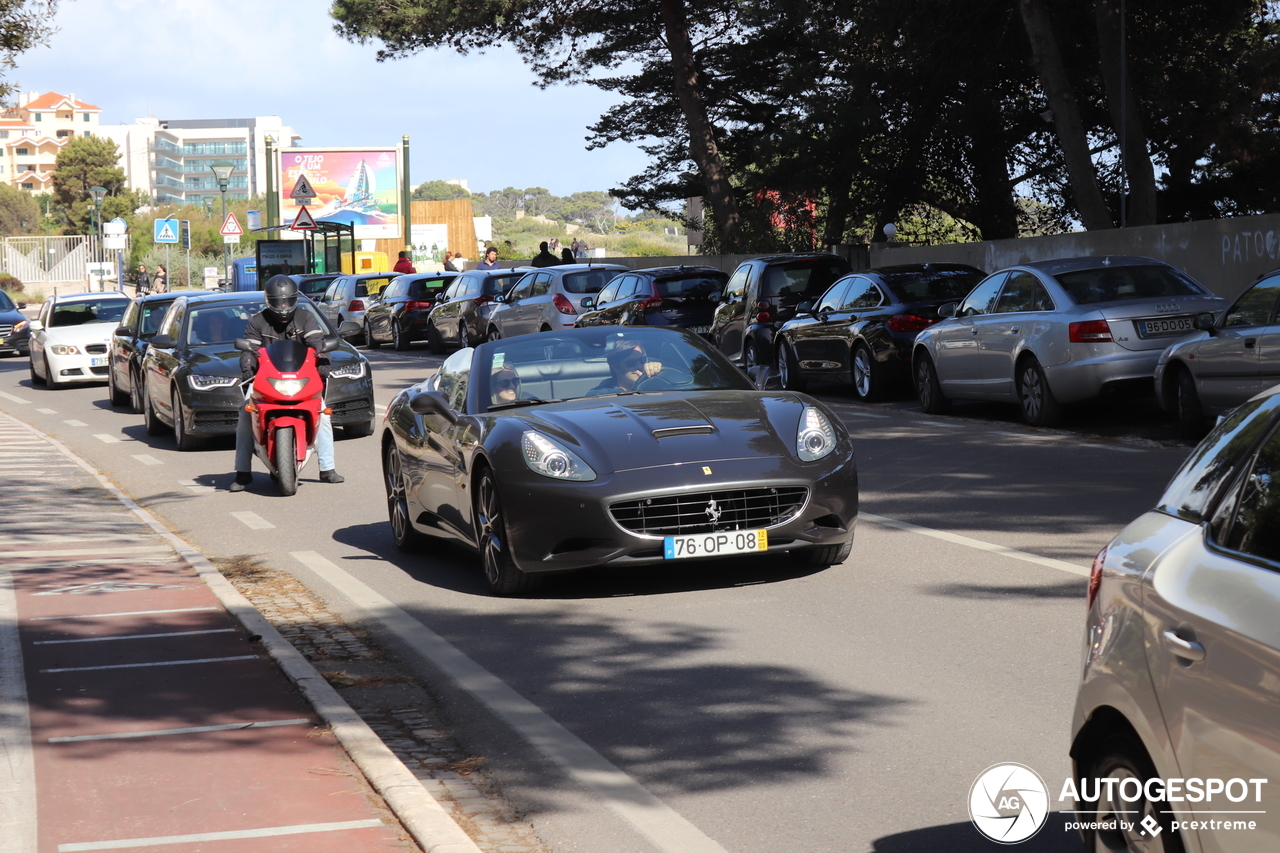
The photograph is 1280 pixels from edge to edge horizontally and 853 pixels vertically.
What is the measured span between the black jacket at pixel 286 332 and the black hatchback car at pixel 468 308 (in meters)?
16.9

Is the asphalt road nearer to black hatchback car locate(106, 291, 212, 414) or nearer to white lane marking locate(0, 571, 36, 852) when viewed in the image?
white lane marking locate(0, 571, 36, 852)

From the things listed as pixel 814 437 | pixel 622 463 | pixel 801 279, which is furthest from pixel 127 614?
pixel 801 279

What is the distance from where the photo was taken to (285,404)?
44.2 ft

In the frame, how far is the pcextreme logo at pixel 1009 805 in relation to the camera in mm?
4566

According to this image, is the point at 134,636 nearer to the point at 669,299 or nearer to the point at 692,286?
the point at 669,299

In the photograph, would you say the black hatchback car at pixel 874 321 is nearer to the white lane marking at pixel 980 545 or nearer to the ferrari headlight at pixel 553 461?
the white lane marking at pixel 980 545

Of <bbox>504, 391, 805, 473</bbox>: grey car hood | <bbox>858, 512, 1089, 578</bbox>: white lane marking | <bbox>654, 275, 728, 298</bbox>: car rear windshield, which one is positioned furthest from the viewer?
<bbox>654, 275, 728, 298</bbox>: car rear windshield

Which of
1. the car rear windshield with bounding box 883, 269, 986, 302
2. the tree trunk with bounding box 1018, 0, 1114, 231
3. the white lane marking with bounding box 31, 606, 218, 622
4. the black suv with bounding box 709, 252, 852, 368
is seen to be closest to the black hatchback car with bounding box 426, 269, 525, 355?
the black suv with bounding box 709, 252, 852, 368

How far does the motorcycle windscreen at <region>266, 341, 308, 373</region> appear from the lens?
1346 cm

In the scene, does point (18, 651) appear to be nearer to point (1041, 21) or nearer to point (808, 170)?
point (1041, 21)

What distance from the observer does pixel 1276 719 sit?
2.91 m

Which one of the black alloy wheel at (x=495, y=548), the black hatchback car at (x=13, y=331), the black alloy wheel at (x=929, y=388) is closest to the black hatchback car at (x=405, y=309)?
the black hatchback car at (x=13, y=331)

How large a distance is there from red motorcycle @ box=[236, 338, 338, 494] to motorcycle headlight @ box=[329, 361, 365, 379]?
12.0 feet

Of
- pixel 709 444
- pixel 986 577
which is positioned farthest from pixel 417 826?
pixel 986 577
